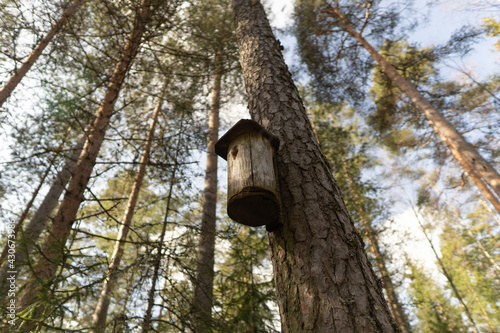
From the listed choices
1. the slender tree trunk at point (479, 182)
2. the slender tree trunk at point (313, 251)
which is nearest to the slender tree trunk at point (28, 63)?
the slender tree trunk at point (313, 251)

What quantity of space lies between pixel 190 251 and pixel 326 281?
335 centimetres

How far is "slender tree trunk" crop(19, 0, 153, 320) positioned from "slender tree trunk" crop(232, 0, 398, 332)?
2.08 meters

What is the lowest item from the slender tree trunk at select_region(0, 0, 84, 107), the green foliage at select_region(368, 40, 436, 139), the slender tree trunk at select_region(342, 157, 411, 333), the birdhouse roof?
the birdhouse roof

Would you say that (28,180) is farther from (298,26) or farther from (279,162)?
(298,26)

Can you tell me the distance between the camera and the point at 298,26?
32.4 ft

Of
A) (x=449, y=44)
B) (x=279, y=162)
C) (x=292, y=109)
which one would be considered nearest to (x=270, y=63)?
(x=292, y=109)

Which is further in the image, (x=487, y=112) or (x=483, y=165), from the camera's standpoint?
(x=487, y=112)

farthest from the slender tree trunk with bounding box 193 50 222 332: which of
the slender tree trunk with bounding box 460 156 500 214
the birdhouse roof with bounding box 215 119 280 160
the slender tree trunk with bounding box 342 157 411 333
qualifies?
the slender tree trunk with bounding box 460 156 500 214

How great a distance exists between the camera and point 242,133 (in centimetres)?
170

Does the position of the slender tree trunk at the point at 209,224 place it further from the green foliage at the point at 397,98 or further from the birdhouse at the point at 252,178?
the green foliage at the point at 397,98

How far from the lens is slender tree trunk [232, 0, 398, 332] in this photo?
1.14 meters

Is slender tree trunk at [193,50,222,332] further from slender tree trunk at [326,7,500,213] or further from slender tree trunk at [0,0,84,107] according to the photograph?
slender tree trunk at [326,7,500,213]

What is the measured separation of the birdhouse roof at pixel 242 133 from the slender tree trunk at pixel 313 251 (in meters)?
0.16

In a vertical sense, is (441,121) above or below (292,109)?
above
